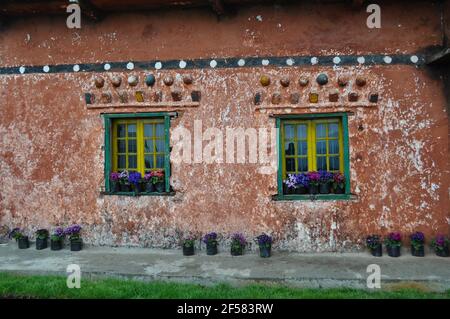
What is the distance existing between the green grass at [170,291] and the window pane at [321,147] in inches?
108

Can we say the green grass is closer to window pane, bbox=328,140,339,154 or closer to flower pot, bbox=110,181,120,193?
flower pot, bbox=110,181,120,193

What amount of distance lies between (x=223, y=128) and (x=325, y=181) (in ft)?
6.44

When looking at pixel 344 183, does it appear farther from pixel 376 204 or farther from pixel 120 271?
pixel 120 271

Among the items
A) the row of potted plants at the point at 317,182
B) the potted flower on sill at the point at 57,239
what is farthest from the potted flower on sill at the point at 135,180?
the row of potted plants at the point at 317,182

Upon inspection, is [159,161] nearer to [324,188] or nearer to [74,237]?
[74,237]

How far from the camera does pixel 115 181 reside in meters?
7.50

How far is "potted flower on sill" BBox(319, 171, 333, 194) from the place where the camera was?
23.0ft

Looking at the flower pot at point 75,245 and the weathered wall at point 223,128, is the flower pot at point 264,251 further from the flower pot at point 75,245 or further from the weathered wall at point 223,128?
the flower pot at point 75,245

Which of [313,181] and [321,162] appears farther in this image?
[321,162]

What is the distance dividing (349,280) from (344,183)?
209cm

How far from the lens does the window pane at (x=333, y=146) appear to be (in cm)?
722

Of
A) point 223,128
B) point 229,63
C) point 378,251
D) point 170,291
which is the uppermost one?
point 229,63

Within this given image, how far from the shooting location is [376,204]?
22.9 feet

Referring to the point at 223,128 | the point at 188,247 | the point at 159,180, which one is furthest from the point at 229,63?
the point at 188,247
